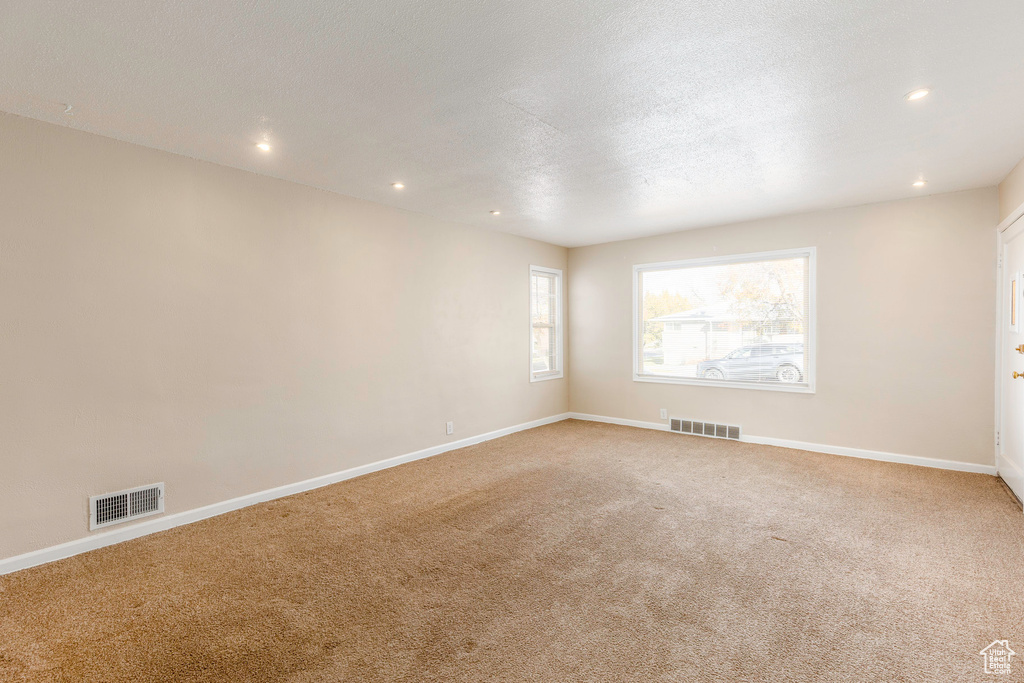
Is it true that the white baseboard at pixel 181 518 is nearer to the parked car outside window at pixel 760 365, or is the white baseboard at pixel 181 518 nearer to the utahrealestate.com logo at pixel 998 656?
the parked car outside window at pixel 760 365

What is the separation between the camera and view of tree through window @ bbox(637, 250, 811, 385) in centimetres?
513

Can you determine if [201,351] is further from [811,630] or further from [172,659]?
[811,630]

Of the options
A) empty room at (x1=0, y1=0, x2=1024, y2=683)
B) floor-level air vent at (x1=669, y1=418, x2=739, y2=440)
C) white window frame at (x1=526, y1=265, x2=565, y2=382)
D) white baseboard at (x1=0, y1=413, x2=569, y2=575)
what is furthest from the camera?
white window frame at (x1=526, y1=265, x2=565, y2=382)

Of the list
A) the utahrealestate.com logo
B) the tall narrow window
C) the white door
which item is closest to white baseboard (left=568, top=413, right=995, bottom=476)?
the white door

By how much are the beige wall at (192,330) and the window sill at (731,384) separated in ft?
8.83

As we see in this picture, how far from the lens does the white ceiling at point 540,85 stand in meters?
1.85

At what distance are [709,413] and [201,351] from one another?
17.1ft

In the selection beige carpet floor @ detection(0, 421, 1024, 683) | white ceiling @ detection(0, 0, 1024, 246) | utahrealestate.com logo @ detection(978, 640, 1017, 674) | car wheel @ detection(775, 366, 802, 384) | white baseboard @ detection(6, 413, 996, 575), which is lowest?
beige carpet floor @ detection(0, 421, 1024, 683)

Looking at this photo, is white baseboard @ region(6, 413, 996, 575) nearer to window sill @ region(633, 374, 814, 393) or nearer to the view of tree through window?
window sill @ region(633, 374, 814, 393)

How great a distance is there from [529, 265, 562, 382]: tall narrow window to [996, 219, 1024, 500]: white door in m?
4.46

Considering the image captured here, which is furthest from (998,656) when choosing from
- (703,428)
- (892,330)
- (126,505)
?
(126,505)

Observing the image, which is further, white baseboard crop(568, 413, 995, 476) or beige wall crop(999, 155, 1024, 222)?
white baseboard crop(568, 413, 995, 476)

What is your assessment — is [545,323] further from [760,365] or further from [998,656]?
[998,656]

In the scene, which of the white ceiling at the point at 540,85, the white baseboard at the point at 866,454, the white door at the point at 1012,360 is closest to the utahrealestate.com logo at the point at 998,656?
the white door at the point at 1012,360
